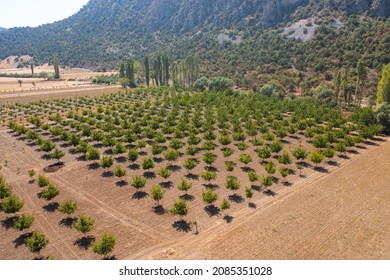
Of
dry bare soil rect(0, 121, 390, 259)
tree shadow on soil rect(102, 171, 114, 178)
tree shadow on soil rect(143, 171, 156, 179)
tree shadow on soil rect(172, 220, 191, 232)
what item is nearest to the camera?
dry bare soil rect(0, 121, 390, 259)

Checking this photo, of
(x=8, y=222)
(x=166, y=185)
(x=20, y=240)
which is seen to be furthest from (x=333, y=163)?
(x=8, y=222)

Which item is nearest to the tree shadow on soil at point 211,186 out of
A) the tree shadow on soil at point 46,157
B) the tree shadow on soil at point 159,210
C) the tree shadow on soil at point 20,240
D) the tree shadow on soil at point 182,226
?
the tree shadow on soil at point 159,210

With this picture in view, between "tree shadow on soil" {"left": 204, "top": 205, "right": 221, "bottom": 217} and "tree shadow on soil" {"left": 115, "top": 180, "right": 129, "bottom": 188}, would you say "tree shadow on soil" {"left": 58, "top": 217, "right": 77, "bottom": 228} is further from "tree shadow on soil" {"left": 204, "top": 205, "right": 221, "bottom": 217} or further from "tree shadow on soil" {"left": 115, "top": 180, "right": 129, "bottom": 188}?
"tree shadow on soil" {"left": 204, "top": 205, "right": 221, "bottom": 217}

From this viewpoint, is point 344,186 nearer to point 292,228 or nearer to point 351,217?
point 351,217

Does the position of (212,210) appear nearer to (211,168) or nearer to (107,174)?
(211,168)

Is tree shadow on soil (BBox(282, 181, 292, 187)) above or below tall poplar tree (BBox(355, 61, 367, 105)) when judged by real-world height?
below

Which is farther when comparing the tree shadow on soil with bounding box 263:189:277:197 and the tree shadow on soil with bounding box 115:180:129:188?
the tree shadow on soil with bounding box 115:180:129:188

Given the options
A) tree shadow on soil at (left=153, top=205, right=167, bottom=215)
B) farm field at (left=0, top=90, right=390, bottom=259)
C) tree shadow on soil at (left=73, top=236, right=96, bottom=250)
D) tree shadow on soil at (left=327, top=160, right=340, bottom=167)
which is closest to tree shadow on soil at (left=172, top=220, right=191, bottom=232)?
farm field at (left=0, top=90, right=390, bottom=259)

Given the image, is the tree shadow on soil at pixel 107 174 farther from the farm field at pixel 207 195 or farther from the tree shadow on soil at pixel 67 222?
the tree shadow on soil at pixel 67 222

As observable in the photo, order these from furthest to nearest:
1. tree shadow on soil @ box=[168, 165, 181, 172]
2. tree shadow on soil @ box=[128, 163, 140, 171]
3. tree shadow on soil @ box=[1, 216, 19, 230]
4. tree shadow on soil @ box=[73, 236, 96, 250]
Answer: tree shadow on soil @ box=[128, 163, 140, 171] → tree shadow on soil @ box=[168, 165, 181, 172] → tree shadow on soil @ box=[1, 216, 19, 230] → tree shadow on soil @ box=[73, 236, 96, 250]
